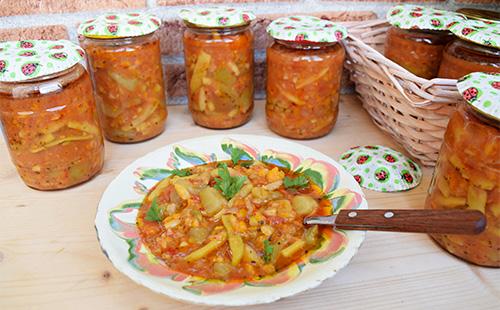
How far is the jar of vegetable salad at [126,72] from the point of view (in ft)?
3.34

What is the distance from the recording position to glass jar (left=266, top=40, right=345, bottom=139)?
1.09 meters

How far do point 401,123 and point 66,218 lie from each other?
79cm

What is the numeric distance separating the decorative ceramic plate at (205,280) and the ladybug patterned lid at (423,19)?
0.40m

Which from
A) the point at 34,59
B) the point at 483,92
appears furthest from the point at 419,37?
the point at 34,59

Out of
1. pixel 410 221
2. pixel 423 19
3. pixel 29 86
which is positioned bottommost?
pixel 410 221

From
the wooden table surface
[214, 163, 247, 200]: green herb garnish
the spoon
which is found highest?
the spoon

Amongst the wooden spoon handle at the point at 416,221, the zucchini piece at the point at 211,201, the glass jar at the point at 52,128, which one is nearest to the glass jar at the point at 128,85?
the glass jar at the point at 52,128

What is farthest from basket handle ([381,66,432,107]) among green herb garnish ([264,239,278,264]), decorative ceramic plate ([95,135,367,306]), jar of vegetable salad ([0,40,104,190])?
jar of vegetable salad ([0,40,104,190])

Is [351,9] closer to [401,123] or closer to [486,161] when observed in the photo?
[401,123]

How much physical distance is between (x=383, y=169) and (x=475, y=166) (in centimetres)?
28

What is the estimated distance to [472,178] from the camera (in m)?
0.75

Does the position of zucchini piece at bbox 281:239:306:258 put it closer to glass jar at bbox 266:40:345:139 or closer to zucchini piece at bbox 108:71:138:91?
glass jar at bbox 266:40:345:139

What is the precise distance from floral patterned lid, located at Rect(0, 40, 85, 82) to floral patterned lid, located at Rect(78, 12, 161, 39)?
0.09 m

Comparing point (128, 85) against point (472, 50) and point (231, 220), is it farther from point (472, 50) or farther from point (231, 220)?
point (472, 50)
